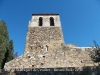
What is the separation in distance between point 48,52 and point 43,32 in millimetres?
3194

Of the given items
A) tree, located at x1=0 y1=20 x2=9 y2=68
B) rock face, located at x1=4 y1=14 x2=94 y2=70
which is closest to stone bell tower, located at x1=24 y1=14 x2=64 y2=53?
rock face, located at x1=4 y1=14 x2=94 y2=70

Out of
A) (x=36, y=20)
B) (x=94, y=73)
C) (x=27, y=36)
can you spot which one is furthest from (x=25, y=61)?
(x=94, y=73)

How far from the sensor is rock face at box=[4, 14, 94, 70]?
12680 mm

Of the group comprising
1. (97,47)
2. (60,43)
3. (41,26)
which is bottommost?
(97,47)

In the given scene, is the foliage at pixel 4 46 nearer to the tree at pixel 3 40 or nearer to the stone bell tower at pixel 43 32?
the tree at pixel 3 40

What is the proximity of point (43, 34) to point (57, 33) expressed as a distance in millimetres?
1835

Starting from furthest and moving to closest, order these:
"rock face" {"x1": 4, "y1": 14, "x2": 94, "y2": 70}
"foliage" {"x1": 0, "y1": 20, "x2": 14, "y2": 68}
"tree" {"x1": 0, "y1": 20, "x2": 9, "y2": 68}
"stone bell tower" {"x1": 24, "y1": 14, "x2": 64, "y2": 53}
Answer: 1. "foliage" {"x1": 0, "y1": 20, "x2": 14, "y2": 68}
2. "tree" {"x1": 0, "y1": 20, "x2": 9, "y2": 68}
3. "stone bell tower" {"x1": 24, "y1": 14, "x2": 64, "y2": 53}
4. "rock face" {"x1": 4, "y1": 14, "x2": 94, "y2": 70}

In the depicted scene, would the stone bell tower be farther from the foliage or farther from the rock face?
the foliage

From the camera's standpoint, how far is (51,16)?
18.5 metres

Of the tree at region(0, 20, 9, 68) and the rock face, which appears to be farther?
the tree at region(0, 20, 9, 68)

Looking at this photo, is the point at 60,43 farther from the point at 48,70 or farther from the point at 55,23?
the point at 48,70

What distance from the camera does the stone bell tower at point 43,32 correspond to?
14471 millimetres

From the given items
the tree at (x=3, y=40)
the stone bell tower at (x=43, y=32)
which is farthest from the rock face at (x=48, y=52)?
the tree at (x=3, y=40)

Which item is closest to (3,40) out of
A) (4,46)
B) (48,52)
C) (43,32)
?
(4,46)
